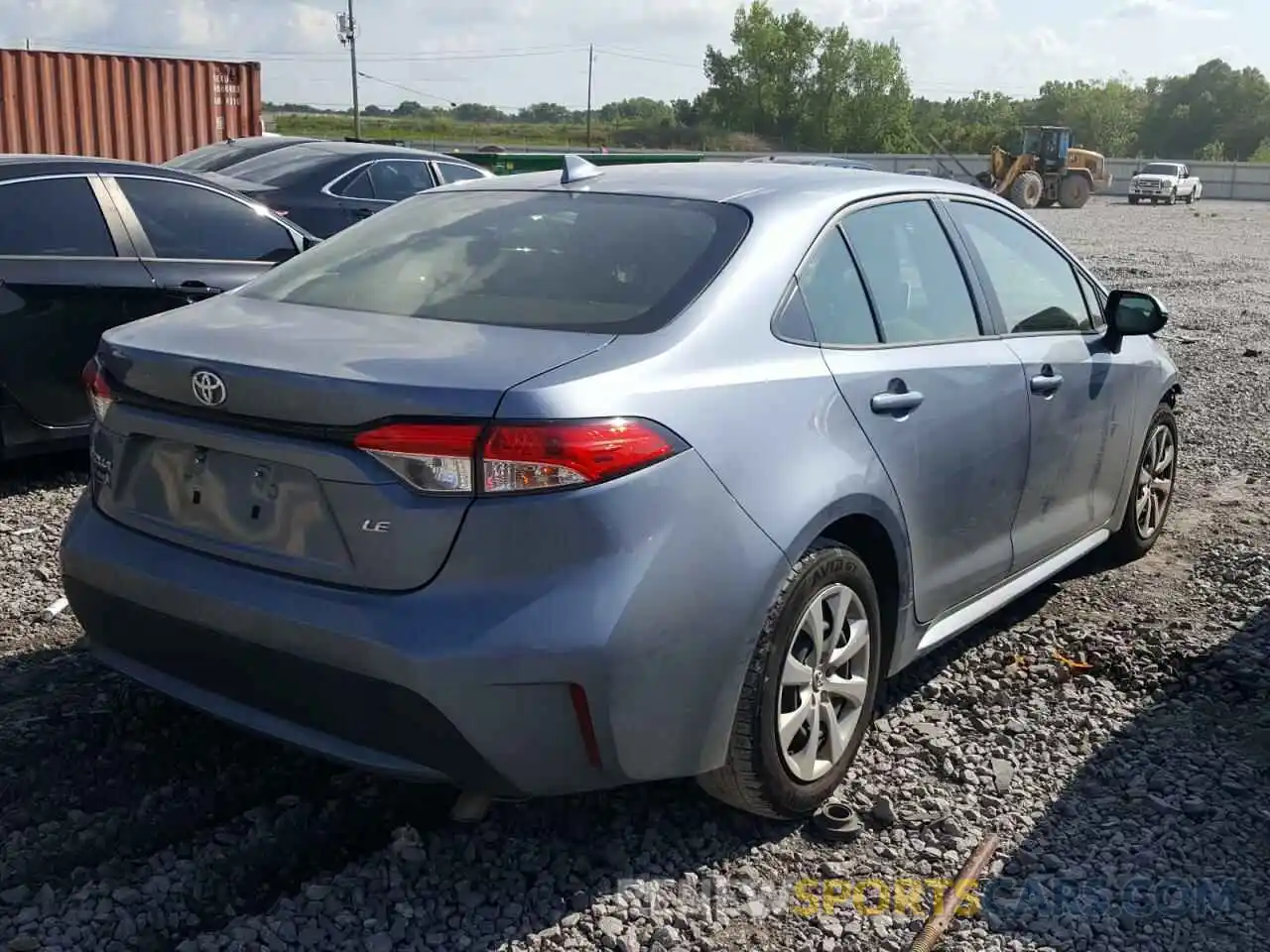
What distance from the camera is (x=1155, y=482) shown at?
5469mm

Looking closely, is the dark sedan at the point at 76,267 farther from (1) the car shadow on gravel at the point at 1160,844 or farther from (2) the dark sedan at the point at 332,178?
(1) the car shadow on gravel at the point at 1160,844

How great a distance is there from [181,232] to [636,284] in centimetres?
391

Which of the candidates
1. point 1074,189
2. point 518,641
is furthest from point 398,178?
point 1074,189

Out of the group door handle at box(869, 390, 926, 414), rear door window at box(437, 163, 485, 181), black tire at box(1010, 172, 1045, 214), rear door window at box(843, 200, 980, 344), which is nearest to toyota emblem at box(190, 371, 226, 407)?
door handle at box(869, 390, 926, 414)

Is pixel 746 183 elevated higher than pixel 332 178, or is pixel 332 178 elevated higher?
pixel 746 183

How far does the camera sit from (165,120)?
1636cm

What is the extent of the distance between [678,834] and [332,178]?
819 cm

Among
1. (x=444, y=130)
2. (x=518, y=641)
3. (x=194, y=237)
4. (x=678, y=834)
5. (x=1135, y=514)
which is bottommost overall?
(x=678, y=834)

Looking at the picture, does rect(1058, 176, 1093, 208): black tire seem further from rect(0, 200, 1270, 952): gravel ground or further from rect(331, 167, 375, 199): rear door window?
rect(0, 200, 1270, 952): gravel ground

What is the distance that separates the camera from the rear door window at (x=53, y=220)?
5.67m

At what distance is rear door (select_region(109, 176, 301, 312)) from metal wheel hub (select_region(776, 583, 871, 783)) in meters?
3.97

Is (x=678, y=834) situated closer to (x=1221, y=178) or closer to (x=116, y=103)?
(x=116, y=103)

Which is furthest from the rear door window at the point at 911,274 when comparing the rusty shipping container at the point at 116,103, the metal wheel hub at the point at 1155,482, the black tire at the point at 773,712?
the rusty shipping container at the point at 116,103

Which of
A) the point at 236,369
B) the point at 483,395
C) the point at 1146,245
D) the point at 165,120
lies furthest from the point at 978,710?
the point at 1146,245
